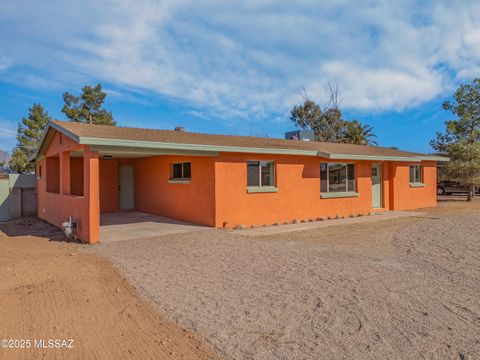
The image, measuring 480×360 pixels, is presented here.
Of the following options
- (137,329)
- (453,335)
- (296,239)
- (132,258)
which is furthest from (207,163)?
(453,335)

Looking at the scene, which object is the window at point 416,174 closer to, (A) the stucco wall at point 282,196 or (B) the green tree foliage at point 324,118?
(A) the stucco wall at point 282,196

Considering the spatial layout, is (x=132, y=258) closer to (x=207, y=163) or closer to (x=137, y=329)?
(x=137, y=329)

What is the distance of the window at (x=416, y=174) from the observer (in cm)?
1806

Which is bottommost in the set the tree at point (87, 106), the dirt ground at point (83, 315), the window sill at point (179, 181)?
the dirt ground at point (83, 315)

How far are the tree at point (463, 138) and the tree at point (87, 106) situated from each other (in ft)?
96.0

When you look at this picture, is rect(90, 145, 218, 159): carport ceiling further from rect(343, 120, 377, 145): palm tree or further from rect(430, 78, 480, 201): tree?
rect(343, 120, 377, 145): palm tree

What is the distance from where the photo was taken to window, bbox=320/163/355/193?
13.7 m

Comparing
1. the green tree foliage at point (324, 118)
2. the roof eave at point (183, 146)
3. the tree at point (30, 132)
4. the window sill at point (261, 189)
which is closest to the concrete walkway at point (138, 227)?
the window sill at point (261, 189)

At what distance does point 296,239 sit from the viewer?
9.28 metres

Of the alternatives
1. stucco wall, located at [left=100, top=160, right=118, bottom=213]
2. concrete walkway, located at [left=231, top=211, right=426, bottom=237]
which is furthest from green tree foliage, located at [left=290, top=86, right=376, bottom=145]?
stucco wall, located at [left=100, top=160, right=118, bottom=213]

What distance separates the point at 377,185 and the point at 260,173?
793 cm

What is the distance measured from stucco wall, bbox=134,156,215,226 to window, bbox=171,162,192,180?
0.70ft

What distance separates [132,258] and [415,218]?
38.8 feet

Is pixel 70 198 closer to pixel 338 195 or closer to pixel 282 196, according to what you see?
pixel 282 196
